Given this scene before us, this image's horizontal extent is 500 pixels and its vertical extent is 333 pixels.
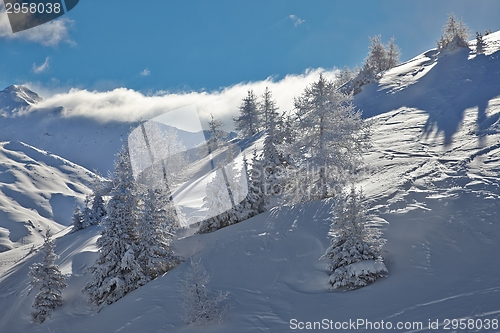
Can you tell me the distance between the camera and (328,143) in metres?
17.7

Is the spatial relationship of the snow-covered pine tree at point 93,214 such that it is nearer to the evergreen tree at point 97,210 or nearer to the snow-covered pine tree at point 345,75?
the evergreen tree at point 97,210

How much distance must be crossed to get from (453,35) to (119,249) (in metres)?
61.8

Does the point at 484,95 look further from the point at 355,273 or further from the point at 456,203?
the point at 355,273

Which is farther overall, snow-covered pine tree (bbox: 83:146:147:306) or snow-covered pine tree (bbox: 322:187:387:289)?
snow-covered pine tree (bbox: 83:146:147:306)

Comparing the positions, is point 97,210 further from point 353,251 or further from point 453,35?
point 453,35

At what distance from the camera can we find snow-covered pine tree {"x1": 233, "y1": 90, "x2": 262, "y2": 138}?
56375 millimetres

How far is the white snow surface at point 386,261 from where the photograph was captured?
8.48 metres

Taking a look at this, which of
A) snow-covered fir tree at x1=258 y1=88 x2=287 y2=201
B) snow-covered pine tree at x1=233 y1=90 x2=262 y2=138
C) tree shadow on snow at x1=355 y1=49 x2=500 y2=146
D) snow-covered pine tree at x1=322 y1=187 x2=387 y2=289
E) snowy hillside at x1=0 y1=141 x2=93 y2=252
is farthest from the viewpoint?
snowy hillside at x1=0 y1=141 x2=93 y2=252

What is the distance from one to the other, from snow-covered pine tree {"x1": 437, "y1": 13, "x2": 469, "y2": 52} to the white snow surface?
112 feet

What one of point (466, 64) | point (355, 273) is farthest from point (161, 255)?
point (466, 64)

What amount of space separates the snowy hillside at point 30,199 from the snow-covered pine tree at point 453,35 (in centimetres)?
10959

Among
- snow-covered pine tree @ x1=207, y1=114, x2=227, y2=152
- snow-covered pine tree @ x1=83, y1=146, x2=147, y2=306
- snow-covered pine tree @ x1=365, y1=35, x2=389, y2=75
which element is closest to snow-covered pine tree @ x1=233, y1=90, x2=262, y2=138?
snow-covered pine tree @ x1=207, y1=114, x2=227, y2=152

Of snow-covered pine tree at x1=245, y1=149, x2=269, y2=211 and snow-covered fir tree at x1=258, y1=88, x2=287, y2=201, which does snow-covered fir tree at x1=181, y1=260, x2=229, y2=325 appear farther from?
snow-covered fir tree at x1=258, y1=88, x2=287, y2=201

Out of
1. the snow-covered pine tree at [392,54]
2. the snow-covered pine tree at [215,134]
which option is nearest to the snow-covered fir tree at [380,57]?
the snow-covered pine tree at [392,54]
